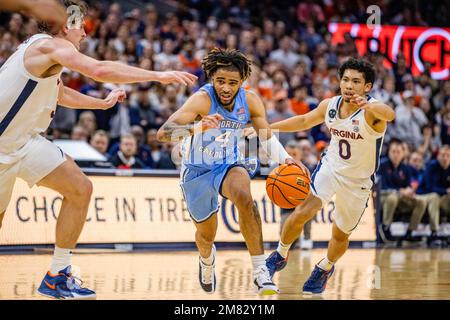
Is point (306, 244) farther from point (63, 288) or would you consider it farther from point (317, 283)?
point (63, 288)

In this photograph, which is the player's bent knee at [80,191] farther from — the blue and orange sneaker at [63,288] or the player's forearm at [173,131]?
the player's forearm at [173,131]

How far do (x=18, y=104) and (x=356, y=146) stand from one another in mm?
3079

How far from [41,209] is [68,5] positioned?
17.4 ft

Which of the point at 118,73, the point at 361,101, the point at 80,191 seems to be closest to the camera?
the point at 118,73

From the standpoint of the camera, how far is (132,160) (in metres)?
12.4

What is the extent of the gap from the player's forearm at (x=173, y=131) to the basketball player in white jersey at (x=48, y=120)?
2.49 ft

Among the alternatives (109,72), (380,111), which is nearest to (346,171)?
(380,111)

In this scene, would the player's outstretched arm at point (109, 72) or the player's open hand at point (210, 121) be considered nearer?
the player's outstretched arm at point (109, 72)

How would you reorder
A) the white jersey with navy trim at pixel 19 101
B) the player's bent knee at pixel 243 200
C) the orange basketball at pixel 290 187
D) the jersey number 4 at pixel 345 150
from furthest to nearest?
1. the jersey number 4 at pixel 345 150
2. the orange basketball at pixel 290 187
3. the player's bent knee at pixel 243 200
4. the white jersey with navy trim at pixel 19 101

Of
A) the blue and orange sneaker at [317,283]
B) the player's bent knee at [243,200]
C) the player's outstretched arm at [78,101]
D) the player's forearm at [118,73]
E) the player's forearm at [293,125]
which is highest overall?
the player's forearm at [118,73]

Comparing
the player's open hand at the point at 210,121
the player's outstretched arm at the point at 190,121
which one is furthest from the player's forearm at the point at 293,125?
the player's open hand at the point at 210,121

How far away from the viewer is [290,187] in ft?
23.5

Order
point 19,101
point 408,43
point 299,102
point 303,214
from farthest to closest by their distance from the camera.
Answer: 1. point 408,43
2. point 299,102
3. point 303,214
4. point 19,101

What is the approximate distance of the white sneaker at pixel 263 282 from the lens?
6539mm
